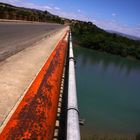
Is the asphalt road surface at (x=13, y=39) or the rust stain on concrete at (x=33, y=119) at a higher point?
the rust stain on concrete at (x=33, y=119)

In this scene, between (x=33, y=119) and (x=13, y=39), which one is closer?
(x=33, y=119)

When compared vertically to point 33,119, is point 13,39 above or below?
below

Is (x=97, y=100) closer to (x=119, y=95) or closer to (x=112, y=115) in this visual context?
(x=112, y=115)

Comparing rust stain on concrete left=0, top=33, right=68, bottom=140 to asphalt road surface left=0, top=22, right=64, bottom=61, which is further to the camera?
asphalt road surface left=0, top=22, right=64, bottom=61

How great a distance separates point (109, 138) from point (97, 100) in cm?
792

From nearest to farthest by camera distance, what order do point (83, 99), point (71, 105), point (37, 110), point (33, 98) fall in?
point (37, 110)
point (33, 98)
point (71, 105)
point (83, 99)

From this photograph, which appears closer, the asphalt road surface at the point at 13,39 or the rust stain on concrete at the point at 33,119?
the rust stain on concrete at the point at 33,119

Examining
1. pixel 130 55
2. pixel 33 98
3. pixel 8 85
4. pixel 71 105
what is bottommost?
pixel 130 55

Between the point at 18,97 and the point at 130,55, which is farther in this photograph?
the point at 130,55

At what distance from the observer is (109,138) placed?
12805 millimetres

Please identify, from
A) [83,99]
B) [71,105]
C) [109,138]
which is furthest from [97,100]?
[71,105]

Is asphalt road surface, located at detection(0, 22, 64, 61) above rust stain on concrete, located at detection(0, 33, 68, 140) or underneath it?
underneath

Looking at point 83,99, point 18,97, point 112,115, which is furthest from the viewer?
point 83,99

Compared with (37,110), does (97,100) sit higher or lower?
lower
